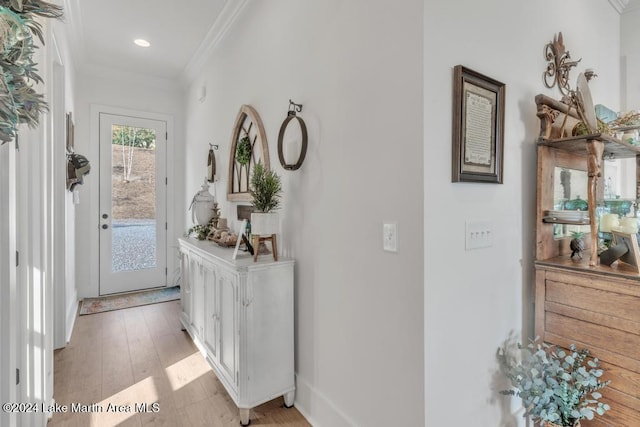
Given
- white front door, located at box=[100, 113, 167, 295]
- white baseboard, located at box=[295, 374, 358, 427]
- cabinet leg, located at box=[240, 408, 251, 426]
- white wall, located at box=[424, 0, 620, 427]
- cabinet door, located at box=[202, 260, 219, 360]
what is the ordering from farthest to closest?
white front door, located at box=[100, 113, 167, 295] < cabinet door, located at box=[202, 260, 219, 360] < cabinet leg, located at box=[240, 408, 251, 426] < white baseboard, located at box=[295, 374, 358, 427] < white wall, located at box=[424, 0, 620, 427]

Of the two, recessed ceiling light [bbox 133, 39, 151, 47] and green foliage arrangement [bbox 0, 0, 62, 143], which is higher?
recessed ceiling light [bbox 133, 39, 151, 47]

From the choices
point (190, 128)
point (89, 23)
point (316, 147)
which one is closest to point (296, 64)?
point (316, 147)

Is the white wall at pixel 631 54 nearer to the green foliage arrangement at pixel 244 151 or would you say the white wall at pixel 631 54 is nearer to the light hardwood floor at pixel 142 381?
the green foliage arrangement at pixel 244 151

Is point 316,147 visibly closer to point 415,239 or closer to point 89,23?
point 415,239

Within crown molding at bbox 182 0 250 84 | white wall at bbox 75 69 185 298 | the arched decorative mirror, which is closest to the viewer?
the arched decorative mirror

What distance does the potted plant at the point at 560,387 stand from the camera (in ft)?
4.77

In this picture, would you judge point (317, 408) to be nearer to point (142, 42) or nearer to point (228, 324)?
point (228, 324)

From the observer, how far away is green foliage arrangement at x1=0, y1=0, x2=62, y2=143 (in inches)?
29.3

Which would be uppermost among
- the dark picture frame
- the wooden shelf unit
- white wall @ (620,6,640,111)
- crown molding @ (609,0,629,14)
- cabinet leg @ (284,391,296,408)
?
crown molding @ (609,0,629,14)

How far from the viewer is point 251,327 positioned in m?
1.82

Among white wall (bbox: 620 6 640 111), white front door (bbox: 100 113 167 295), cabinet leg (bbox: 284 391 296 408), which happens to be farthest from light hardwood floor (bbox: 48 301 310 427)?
white wall (bbox: 620 6 640 111)

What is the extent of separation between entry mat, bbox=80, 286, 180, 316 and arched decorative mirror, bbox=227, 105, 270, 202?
2024 mm

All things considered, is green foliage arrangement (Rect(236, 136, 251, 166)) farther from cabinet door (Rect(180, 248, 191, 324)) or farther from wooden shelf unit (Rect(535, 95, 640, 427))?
wooden shelf unit (Rect(535, 95, 640, 427))

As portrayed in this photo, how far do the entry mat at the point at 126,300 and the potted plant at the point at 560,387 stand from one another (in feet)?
12.7
